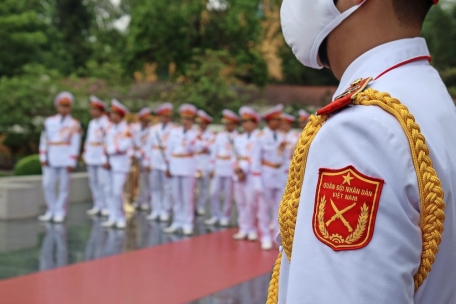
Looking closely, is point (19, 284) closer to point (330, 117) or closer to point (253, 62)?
point (330, 117)

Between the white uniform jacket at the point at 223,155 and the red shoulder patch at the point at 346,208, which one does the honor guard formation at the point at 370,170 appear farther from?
the white uniform jacket at the point at 223,155

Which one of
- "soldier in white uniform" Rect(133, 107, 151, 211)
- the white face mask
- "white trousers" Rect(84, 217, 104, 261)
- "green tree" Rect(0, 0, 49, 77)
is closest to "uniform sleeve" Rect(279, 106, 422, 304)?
the white face mask

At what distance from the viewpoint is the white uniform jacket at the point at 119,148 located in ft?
31.8

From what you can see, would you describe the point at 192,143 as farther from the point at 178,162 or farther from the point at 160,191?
the point at 160,191

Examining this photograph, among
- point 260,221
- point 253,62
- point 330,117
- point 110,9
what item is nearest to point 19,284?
point 260,221

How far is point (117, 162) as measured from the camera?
970 cm

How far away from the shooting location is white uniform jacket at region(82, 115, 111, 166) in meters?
10.2

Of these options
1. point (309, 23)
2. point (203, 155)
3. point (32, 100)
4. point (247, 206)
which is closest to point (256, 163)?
point (247, 206)

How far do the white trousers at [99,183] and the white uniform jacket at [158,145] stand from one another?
1.10 m

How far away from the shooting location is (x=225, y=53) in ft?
59.4

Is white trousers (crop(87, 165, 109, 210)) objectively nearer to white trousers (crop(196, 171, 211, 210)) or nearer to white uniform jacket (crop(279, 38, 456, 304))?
white trousers (crop(196, 171, 211, 210))

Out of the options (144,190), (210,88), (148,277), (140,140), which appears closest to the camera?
(148,277)

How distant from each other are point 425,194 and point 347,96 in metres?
0.24

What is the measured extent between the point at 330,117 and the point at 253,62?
18.3m
